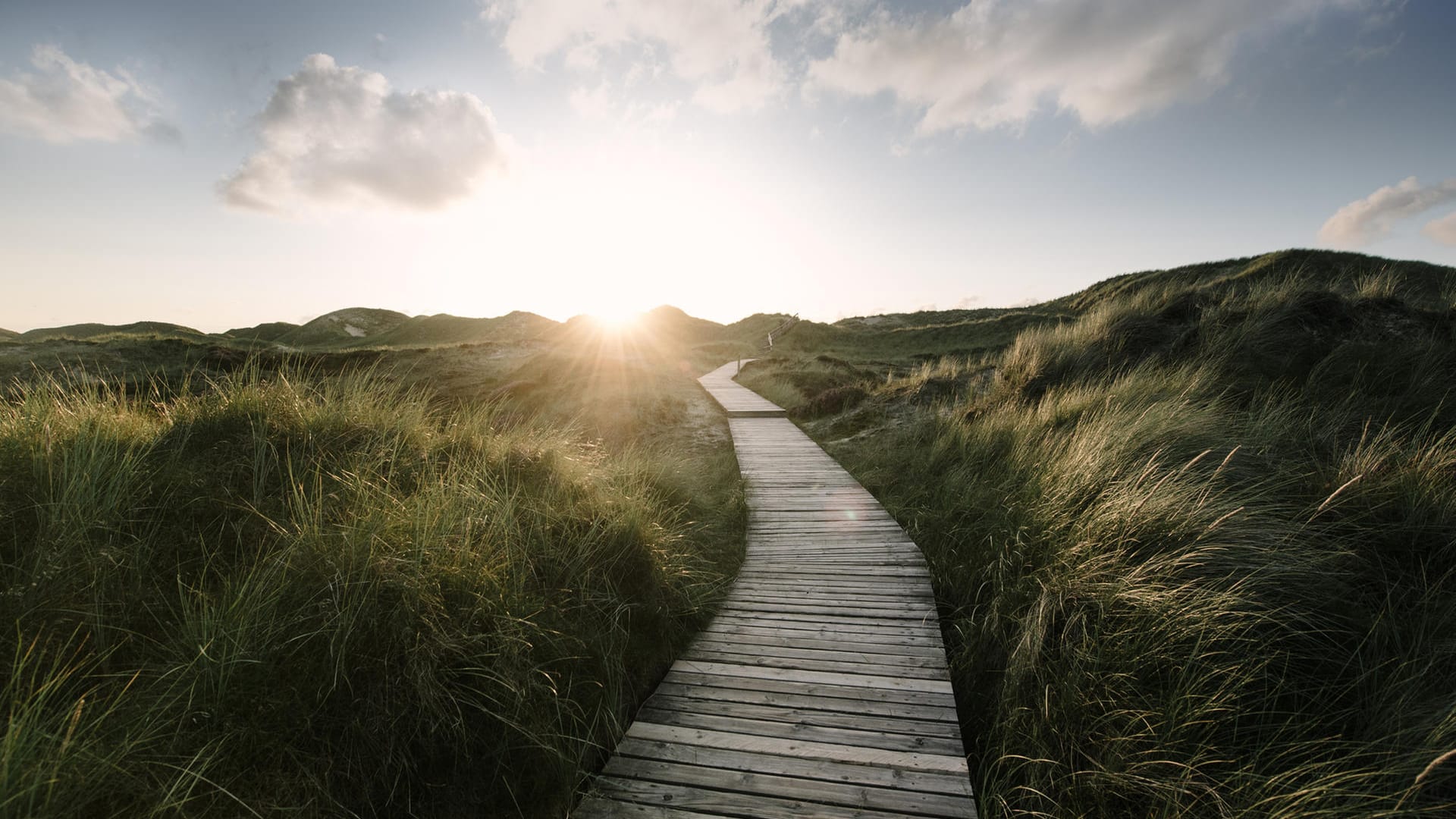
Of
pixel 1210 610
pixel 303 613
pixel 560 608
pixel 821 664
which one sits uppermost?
pixel 303 613

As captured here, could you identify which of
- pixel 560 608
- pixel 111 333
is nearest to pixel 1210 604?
pixel 560 608

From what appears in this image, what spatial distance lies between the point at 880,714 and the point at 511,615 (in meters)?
2.13

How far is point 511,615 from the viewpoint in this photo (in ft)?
9.63

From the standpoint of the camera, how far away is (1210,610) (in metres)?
2.80

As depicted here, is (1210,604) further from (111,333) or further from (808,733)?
(111,333)

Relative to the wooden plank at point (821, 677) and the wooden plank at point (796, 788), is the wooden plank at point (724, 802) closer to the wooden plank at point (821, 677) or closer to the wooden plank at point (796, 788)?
the wooden plank at point (796, 788)

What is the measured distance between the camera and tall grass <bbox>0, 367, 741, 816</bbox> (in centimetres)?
194

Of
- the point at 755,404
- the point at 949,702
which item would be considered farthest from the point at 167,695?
the point at 755,404

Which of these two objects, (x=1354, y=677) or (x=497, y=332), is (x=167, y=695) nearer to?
(x=1354, y=677)

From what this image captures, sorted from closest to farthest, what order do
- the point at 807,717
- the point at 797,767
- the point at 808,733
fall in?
1. the point at 797,767
2. the point at 808,733
3. the point at 807,717

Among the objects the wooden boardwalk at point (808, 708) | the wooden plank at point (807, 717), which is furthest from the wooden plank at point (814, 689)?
the wooden plank at point (807, 717)

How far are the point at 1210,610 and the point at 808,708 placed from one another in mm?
2186

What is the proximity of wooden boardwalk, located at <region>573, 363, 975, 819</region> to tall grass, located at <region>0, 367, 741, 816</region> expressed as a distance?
0.33 meters

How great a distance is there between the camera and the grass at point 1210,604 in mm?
2332
